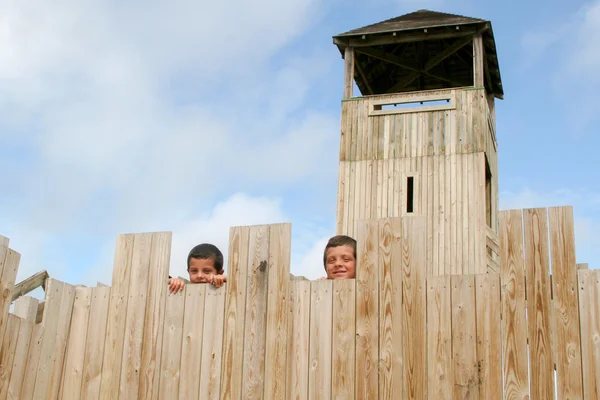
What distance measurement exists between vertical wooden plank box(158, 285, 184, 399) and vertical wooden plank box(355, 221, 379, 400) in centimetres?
143

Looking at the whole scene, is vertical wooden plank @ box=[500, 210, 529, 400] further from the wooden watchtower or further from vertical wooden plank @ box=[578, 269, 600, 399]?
the wooden watchtower

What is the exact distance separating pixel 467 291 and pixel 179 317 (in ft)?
7.36

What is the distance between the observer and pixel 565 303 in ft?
16.0

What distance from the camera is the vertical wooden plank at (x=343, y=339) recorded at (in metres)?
5.24

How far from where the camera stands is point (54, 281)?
239 inches

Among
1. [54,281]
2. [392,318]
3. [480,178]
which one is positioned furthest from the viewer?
[480,178]

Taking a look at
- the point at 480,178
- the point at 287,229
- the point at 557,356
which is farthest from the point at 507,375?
the point at 480,178

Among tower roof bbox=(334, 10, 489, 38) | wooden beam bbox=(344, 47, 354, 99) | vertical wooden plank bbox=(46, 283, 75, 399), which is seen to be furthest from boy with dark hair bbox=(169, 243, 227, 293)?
tower roof bbox=(334, 10, 489, 38)

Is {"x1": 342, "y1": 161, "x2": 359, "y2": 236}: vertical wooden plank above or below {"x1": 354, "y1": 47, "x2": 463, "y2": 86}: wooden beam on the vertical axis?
below

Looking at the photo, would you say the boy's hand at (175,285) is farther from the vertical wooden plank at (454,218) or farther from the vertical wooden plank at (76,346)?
the vertical wooden plank at (454,218)

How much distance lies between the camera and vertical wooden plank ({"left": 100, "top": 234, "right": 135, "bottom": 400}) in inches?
231

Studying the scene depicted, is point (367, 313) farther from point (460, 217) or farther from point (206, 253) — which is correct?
point (460, 217)

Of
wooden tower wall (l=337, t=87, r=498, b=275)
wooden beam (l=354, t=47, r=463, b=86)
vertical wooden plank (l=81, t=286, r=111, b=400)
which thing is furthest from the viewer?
wooden beam (l=354, t=47, r=463, b=86)

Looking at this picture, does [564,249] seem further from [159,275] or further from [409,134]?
[409,134]
